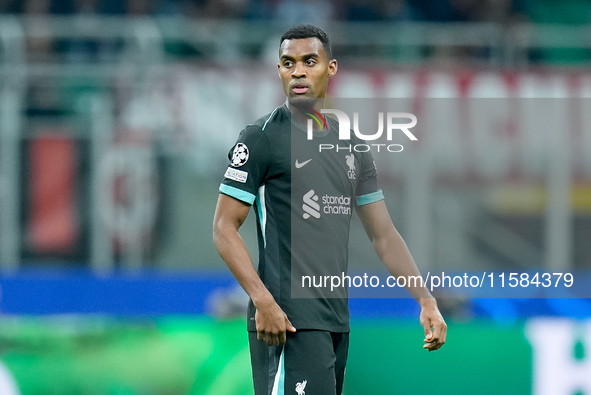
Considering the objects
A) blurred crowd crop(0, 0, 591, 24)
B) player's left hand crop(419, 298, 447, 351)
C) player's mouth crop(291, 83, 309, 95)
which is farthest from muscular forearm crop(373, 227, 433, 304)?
blurred crowd crop(0, 0, 591, 24)

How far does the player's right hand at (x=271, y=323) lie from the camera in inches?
144

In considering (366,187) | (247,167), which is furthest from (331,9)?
A: (247,167)

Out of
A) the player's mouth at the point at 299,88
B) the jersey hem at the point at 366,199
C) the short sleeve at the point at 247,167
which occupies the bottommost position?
the jersey hem at the point at 366,199

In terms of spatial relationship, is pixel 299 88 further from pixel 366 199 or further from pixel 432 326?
pixel 432 326

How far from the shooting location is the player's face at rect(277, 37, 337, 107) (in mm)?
3908

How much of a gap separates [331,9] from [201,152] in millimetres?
2781

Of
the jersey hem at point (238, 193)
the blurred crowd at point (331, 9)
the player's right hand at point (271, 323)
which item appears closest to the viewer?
the player's right hand at point (271, 323)

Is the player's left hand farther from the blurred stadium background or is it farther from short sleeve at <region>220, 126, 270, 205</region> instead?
the blurred stadium background

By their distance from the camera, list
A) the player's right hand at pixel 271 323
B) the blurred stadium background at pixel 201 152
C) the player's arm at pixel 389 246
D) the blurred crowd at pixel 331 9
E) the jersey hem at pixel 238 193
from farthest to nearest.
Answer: the blurred crowd at pixel 331 9
the blurred stadium background at pixel 201 152
the player's arm at pixel 389 246
the jersey hem at pixel 238 193
the player's right hand at pixel 271 323

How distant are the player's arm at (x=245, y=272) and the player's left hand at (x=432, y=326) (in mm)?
607

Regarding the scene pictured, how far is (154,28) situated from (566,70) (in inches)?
160

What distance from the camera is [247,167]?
380cm

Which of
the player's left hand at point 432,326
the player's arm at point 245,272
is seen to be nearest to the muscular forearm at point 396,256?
the player's left hand at point 432,326

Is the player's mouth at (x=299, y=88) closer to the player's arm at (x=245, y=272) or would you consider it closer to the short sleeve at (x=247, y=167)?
the short sleeve at (x=247, y=167)
